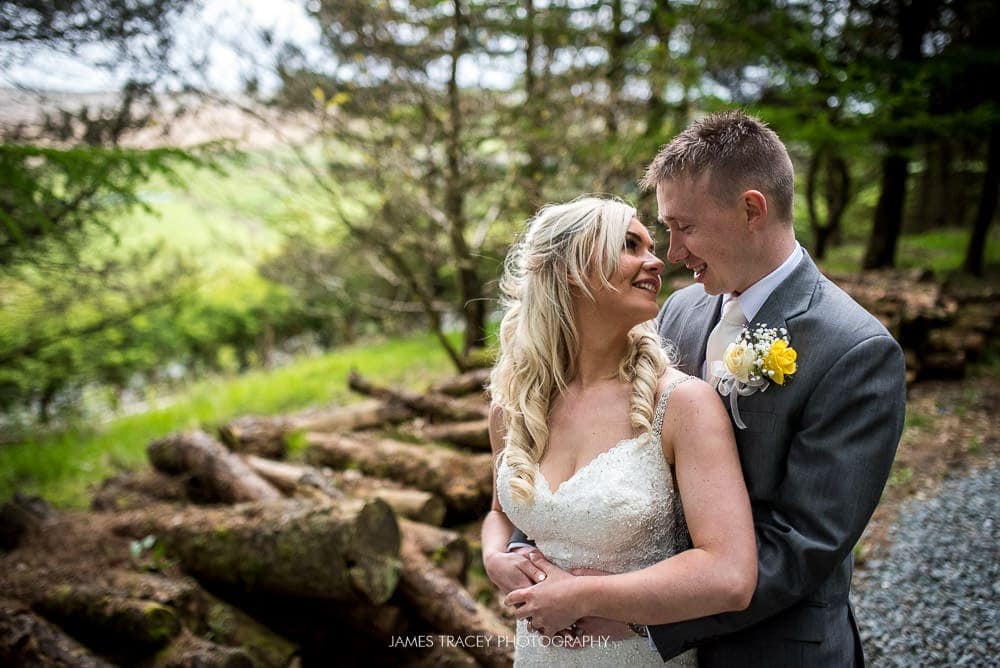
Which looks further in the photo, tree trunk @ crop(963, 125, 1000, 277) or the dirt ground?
tree trunk @ crop(963, 125, 1000, 277)

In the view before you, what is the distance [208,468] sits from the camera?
19.3ft

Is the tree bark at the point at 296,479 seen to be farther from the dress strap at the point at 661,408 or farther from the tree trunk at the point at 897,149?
the tree trunk at the point at 897,149

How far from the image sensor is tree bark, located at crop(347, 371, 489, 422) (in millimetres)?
6949

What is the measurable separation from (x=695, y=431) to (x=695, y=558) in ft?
1.22

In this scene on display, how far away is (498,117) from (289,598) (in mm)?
6035

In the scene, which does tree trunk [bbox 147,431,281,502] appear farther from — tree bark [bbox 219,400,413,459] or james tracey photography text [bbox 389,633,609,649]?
james tracey photography text [bbox 389,633,609,649]

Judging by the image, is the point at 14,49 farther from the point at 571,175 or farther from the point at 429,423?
the point at 571,175

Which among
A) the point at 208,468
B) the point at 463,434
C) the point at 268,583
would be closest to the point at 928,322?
the point at 463,434

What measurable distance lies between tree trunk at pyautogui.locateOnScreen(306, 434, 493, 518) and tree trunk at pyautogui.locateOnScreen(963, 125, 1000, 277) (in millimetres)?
10041

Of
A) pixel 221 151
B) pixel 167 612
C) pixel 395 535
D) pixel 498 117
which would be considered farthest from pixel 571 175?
pixel 167 612

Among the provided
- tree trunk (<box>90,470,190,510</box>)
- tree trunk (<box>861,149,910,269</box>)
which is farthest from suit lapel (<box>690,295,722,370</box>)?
tree trunk (<box>861,149,910,269</box>)

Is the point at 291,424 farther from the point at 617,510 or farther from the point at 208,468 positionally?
the point at 617,510

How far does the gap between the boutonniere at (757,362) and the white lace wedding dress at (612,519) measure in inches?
8.4

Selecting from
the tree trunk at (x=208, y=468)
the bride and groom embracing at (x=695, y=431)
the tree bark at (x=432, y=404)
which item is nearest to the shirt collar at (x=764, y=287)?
the bride and groom embracing at (x=695, y=431)
